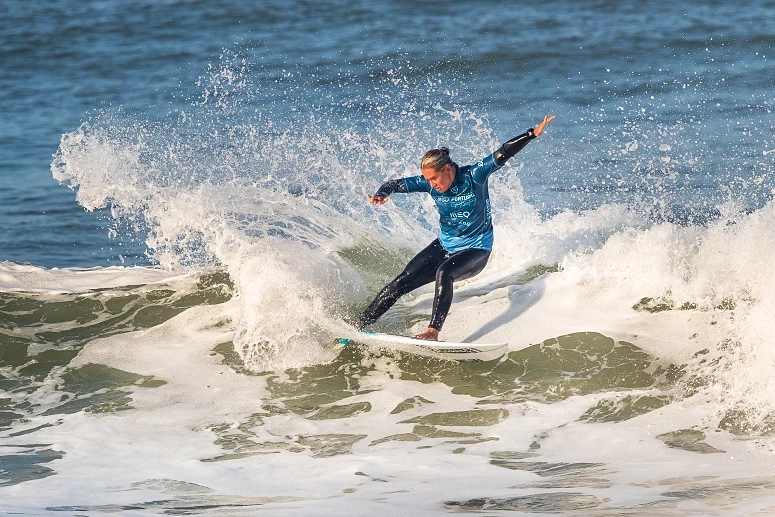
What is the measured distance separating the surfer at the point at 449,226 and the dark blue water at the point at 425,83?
407 cm

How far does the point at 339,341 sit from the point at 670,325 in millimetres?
2999

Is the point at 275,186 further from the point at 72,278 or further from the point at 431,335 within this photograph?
the point at 431,335

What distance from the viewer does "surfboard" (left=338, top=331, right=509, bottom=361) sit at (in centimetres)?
819

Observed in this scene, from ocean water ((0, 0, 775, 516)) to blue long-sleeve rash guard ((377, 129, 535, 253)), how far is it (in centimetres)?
98

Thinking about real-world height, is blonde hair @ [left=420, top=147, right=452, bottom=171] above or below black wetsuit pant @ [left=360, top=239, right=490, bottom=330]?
→ above

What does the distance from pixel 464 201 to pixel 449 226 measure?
0.31 meters

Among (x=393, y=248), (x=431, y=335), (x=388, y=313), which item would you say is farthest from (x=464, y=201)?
(x=393, y=248)

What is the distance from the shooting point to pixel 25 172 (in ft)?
54.9

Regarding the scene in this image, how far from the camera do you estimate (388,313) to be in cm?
970

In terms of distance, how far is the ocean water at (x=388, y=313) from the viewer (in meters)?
6.54

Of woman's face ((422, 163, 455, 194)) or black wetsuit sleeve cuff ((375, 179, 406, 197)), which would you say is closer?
woman's face ((422, 163, 455, 194))

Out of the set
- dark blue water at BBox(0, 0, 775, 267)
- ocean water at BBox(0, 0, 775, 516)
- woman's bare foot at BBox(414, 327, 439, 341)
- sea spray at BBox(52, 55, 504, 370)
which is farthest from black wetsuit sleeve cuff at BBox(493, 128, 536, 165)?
dark blue water at BBox(0, 0, 775, 267)

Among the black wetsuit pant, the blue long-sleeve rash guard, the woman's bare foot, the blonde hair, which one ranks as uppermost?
the blonde hair

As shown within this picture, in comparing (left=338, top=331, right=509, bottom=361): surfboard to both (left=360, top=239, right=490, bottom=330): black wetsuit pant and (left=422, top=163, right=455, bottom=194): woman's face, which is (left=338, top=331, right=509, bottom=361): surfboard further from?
(left=422, top=163, right=455, bottom=194): woman's face
